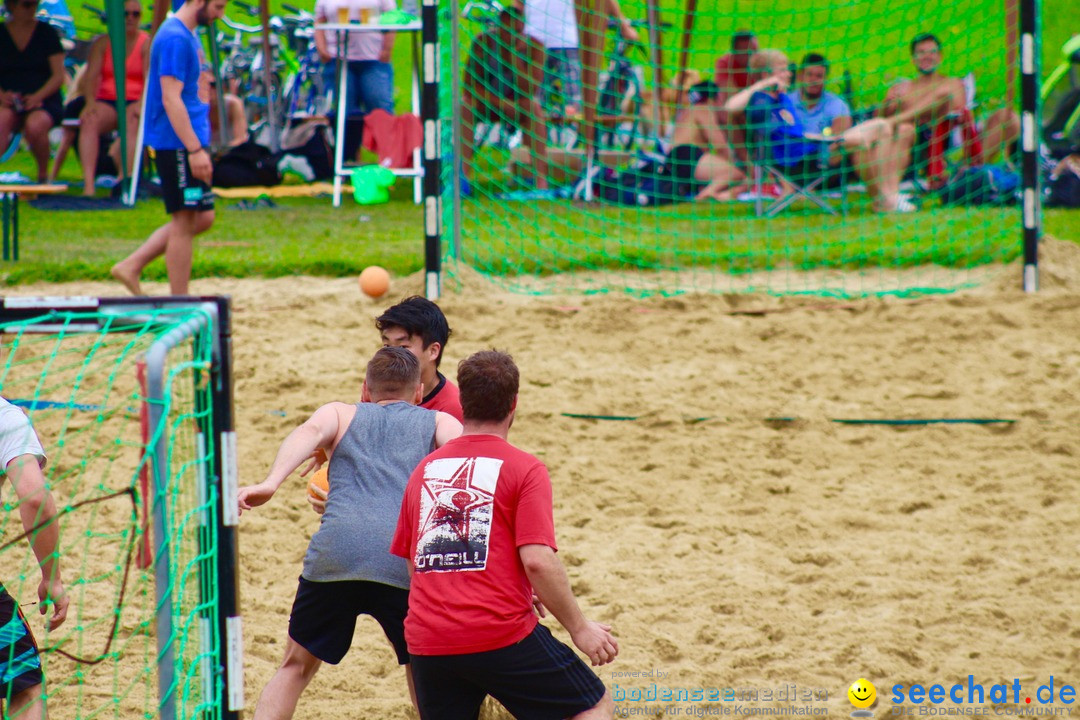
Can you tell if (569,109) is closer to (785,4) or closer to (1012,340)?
(1012,340)

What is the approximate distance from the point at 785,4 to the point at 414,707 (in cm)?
1794

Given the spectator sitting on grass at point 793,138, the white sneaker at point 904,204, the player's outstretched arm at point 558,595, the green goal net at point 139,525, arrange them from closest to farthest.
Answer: the green goal net at point 139,525
the player's outstretched arm at point 558,595
the white sneaker at point 904,204
the spectator sitting on grass at point 793,138

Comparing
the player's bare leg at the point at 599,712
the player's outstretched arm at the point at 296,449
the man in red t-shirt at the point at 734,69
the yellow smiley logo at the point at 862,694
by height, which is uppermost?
the man in red t-shirt at the point at 734,69

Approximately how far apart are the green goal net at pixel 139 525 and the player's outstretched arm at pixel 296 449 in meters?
0.13

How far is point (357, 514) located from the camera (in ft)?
9.66

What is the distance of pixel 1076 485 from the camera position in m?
5.09

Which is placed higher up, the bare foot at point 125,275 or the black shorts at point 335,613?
the bare foot at point 125,275

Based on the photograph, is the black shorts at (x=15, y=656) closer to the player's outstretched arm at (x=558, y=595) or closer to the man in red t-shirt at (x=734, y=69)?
the player's outstretched arm at (x=558, y=595)

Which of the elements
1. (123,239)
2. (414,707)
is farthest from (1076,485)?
(123,239)

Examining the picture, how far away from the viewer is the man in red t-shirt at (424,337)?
3.37 m

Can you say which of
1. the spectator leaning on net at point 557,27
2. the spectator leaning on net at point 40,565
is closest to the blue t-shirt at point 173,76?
the spectator leaning on net at point 557,27

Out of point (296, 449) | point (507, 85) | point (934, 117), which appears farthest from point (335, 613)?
point (934, 117)

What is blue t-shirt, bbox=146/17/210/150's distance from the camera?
257 inches

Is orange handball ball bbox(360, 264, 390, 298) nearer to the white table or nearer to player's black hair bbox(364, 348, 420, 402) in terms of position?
the white table
